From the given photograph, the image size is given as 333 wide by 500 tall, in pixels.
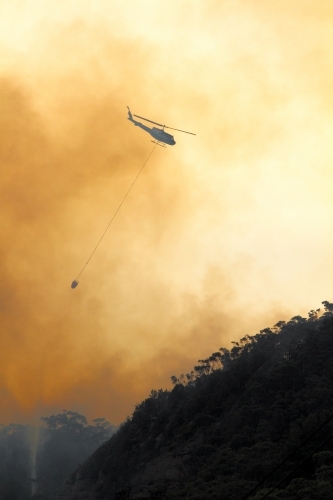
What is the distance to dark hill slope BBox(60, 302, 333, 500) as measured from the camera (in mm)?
99500

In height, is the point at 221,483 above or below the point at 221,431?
below

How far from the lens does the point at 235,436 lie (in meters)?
118

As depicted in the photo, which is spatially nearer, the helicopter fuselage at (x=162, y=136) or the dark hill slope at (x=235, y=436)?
the dark hill slope at (x=235, y=436)

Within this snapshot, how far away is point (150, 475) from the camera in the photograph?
12594 centimetres

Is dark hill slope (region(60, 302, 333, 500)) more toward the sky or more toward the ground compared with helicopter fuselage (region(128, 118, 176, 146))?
more toward the ground

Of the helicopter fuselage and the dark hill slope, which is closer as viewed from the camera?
the dark hill slope

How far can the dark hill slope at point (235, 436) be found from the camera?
3917 inches

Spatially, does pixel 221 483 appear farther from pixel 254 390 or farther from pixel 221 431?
pixel 254 390

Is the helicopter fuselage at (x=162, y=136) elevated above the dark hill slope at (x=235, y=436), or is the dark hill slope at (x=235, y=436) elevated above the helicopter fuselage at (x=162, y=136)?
the helicopter fuselage at (x=162, y=136)

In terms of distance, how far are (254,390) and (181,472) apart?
24498 millimetres

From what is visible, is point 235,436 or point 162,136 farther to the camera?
point 162,136

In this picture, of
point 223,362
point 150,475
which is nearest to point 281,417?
point 150,475

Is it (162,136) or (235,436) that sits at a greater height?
(162,136)

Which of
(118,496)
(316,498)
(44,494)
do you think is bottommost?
(316,498)
